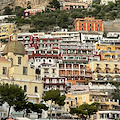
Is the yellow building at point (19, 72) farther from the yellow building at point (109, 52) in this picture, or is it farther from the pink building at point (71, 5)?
the pink building at point (71, 5)

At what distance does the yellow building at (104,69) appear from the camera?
86875mm

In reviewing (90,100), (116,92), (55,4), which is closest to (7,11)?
(55,4)

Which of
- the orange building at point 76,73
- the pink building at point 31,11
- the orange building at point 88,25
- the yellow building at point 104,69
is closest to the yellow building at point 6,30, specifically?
the pink building at point 31,11

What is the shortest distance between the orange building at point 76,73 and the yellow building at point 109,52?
9.69 meters

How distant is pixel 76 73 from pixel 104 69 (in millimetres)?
7284

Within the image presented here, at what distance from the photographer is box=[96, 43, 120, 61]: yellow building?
97938 millimetres

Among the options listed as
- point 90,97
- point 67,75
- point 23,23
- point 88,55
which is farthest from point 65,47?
point 23,23

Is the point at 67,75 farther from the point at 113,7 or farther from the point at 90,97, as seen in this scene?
the point at 113,7

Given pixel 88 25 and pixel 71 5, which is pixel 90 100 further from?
pixel 71 5

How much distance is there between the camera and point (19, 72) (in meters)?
73.1

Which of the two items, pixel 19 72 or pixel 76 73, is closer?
pixel 19 72

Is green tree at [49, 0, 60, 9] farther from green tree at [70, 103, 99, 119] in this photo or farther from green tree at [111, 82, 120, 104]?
green tree at [70, 103, 99, 119]

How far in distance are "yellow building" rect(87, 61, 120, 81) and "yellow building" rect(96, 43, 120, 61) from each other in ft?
14.4

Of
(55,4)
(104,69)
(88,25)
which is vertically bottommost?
(104,69)
